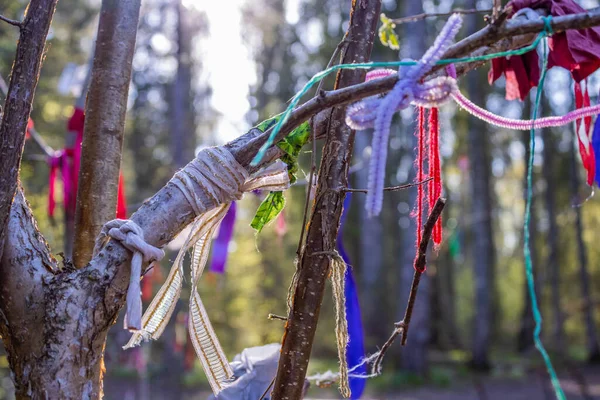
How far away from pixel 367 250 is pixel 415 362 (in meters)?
2.91

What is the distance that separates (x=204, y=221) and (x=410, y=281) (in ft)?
26.6

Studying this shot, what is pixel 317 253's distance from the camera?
4.72 feet

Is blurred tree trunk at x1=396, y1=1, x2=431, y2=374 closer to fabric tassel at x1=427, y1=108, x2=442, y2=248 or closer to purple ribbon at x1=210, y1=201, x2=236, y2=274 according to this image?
purple ribbon at x1=210, y1=201, x2=236, y2=274

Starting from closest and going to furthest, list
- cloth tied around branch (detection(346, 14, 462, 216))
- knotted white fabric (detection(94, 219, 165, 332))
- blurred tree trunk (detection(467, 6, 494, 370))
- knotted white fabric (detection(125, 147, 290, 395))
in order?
cloth tied around branch (detection(346, 14, 462, 216)) → knotted white fabric (detection(94, 219, 165, 332)) → knotted white fabric (detection(125, 147, 290, 395)) → blurred tree trunk (detection(467, 6, 494, 370))

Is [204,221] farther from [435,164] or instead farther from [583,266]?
[583,266]

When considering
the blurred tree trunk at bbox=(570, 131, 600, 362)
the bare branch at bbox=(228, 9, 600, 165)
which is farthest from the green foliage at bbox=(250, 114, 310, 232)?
the blurred tree trunk at bbox=(570, 131, 600, 362)

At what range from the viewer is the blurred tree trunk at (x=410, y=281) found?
28.1 feet

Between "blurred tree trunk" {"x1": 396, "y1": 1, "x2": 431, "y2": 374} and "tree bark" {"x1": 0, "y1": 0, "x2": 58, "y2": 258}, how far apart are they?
6577mm

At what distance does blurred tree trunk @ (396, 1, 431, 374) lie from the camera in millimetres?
8555

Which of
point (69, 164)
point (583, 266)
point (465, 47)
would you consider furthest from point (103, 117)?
point (583, 266)

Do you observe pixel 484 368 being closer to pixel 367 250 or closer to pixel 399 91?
pixel 367 250

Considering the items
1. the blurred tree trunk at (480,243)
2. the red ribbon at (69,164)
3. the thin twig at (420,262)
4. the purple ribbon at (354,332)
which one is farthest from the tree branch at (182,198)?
the blurred tree trunk at (480,243)

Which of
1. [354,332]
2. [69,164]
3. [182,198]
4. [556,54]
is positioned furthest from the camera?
[69,164]

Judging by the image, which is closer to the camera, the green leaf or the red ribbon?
the green leaf
